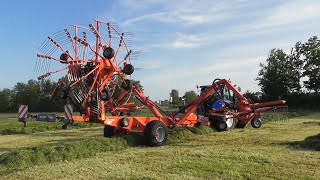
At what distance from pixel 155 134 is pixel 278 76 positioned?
51357 millimetres

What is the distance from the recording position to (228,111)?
55.3 feet

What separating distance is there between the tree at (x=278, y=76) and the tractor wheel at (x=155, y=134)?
48247 millimetres

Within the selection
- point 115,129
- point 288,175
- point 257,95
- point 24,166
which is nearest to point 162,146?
point 115,129

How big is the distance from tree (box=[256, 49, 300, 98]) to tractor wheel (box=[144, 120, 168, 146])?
158 feet

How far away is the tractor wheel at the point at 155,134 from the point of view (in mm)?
12703

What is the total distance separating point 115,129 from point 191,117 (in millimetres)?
3328

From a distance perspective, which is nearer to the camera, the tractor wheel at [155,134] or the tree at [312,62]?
the tractor wheel at [155,134]

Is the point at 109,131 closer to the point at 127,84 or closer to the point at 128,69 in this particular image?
the point at 127,84

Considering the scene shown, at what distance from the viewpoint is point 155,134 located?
12.8m

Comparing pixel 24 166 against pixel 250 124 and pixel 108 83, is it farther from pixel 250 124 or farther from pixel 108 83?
pixel 250 124

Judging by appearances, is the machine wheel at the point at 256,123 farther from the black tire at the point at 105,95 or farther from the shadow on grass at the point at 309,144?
the black tire at the point at 105,95

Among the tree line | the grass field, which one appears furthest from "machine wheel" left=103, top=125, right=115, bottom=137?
the tree line

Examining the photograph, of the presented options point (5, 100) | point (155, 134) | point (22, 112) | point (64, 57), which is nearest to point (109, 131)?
point (155, 134)

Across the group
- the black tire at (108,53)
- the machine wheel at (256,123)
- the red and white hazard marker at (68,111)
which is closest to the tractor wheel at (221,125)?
the machine wheel at (256,123)
